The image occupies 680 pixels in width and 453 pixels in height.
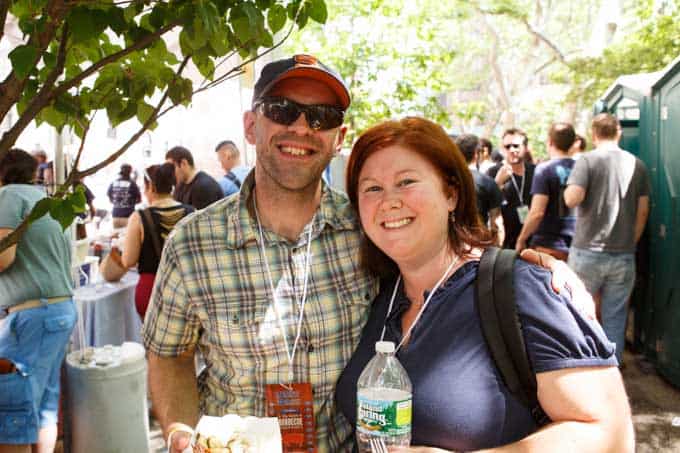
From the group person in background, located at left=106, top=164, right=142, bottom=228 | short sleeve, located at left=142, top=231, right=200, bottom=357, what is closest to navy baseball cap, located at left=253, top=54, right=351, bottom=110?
short sleeve, located at left=142, top=231, right=200, bottom=357

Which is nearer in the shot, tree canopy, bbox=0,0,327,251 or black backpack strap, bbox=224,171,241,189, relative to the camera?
tree canopy, bbox=0,0,327,251

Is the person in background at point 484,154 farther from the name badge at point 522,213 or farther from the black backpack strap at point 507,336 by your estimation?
the black backpack strap at point 507,336

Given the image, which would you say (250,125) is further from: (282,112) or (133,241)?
(133,241)

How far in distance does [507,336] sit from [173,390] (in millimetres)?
1216

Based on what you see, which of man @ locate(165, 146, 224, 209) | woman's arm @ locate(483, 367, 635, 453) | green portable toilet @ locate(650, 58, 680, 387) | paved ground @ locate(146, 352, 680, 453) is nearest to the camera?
woman's arm @ locate(483, 367, 635, 453)

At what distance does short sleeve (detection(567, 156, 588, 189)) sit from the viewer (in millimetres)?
5586

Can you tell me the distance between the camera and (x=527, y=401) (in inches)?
65.6

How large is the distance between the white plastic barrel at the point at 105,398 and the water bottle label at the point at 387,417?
2883mm

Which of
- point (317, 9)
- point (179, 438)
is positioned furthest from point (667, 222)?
point (317, 9)

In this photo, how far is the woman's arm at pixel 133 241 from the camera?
205 inches

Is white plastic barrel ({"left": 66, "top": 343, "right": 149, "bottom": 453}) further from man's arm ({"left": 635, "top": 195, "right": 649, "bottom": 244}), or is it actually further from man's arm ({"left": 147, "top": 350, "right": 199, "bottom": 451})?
man's arm ({"left": 635, "top": 195, "right": 649, "bottom": 244})

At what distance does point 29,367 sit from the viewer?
3.72 m

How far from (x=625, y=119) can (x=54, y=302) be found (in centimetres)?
639

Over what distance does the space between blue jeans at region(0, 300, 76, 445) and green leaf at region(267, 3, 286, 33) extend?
10.2 feet
